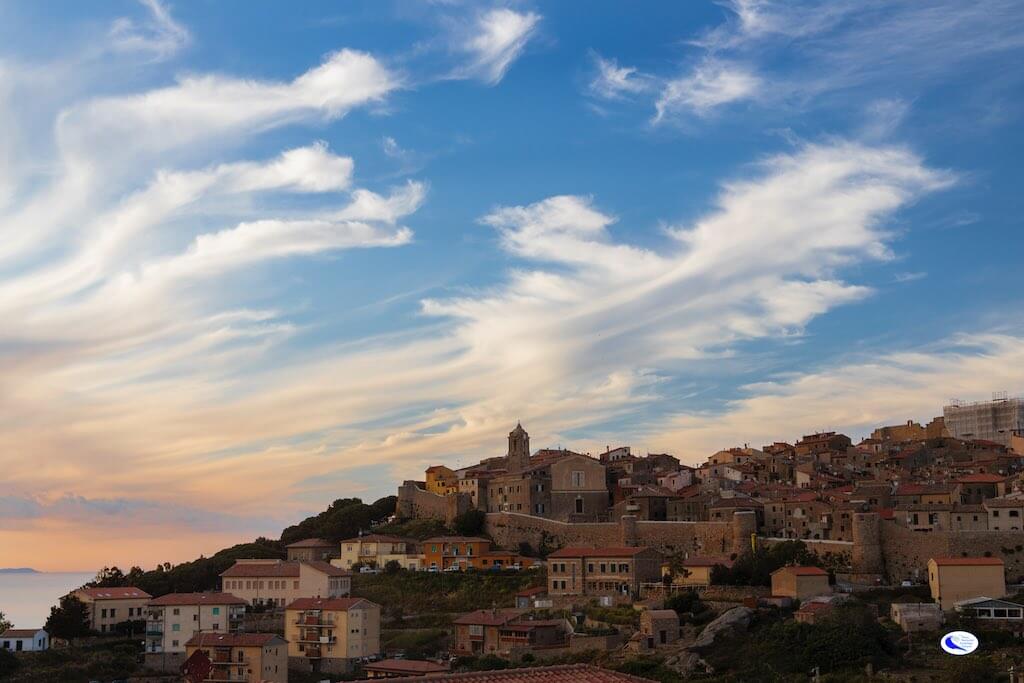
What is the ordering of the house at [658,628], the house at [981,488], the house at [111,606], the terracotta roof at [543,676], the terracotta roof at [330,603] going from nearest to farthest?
the terracotta roof at [543,676] → the house at [658,628] → the terracotta roof at [330,603] → the house at [981,488] → the house at [111,606]

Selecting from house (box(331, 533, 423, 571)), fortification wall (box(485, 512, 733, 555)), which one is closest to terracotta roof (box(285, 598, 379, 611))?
house (box(331, 533, 423, 571))

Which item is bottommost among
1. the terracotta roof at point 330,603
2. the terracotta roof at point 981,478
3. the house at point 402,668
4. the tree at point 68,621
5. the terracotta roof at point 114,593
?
the house at point 402,668

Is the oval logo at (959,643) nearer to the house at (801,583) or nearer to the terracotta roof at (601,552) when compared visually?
the house at (801,583)

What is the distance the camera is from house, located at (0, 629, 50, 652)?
2075 inches

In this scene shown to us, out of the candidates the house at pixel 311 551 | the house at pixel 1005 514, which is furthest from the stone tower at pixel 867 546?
the house at pixel 311 551

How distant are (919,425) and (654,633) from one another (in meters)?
48.3

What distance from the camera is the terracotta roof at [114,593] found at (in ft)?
191

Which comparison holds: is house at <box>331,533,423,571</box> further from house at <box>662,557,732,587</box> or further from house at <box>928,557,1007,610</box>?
house at <box>928,557,1007,610</box>

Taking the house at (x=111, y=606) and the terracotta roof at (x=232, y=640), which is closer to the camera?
the terracotta roof at (x=232, y=640)

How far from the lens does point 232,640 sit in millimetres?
47188

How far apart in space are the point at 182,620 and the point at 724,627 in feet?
84.5

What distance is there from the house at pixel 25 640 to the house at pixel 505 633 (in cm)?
2019

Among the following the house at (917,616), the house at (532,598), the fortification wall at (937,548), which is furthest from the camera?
the house at (532,598)

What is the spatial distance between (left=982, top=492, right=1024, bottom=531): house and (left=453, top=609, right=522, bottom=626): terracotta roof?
20.7m
